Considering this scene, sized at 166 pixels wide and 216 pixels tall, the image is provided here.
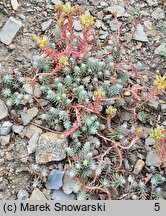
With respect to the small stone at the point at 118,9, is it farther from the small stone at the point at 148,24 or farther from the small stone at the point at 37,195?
the small stone at the point at 37,195

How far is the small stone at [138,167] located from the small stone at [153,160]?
0.16 ft

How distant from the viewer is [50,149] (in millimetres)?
3980

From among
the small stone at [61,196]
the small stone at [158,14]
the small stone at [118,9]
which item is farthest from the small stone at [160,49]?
the small stone at [61,196]

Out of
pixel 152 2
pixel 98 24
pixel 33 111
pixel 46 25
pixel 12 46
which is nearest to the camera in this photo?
pixel 33 111

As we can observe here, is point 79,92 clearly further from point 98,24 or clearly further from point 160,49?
point 160,49

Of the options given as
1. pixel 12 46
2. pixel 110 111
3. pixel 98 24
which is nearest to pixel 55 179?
pixel 110 111

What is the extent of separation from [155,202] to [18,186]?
1109mm

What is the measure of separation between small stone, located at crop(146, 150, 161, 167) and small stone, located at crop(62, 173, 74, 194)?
0.68m

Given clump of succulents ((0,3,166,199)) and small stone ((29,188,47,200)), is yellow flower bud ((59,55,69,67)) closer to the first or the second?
clump of succulents ((0,3,166,199))

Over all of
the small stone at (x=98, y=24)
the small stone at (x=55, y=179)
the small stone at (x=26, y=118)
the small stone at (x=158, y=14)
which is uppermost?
the small stone at (x=98, y=24)

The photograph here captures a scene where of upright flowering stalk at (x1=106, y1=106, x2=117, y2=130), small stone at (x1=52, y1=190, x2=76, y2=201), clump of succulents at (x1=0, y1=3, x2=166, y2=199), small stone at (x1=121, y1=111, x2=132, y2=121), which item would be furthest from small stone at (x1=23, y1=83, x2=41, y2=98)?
small stone at (x1=52, y1=190, x2=76, y2=201)

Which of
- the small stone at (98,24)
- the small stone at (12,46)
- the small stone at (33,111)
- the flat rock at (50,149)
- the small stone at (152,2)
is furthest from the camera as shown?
the small stone at (152,2)

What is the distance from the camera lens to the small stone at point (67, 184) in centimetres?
390

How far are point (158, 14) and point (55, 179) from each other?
210cm
